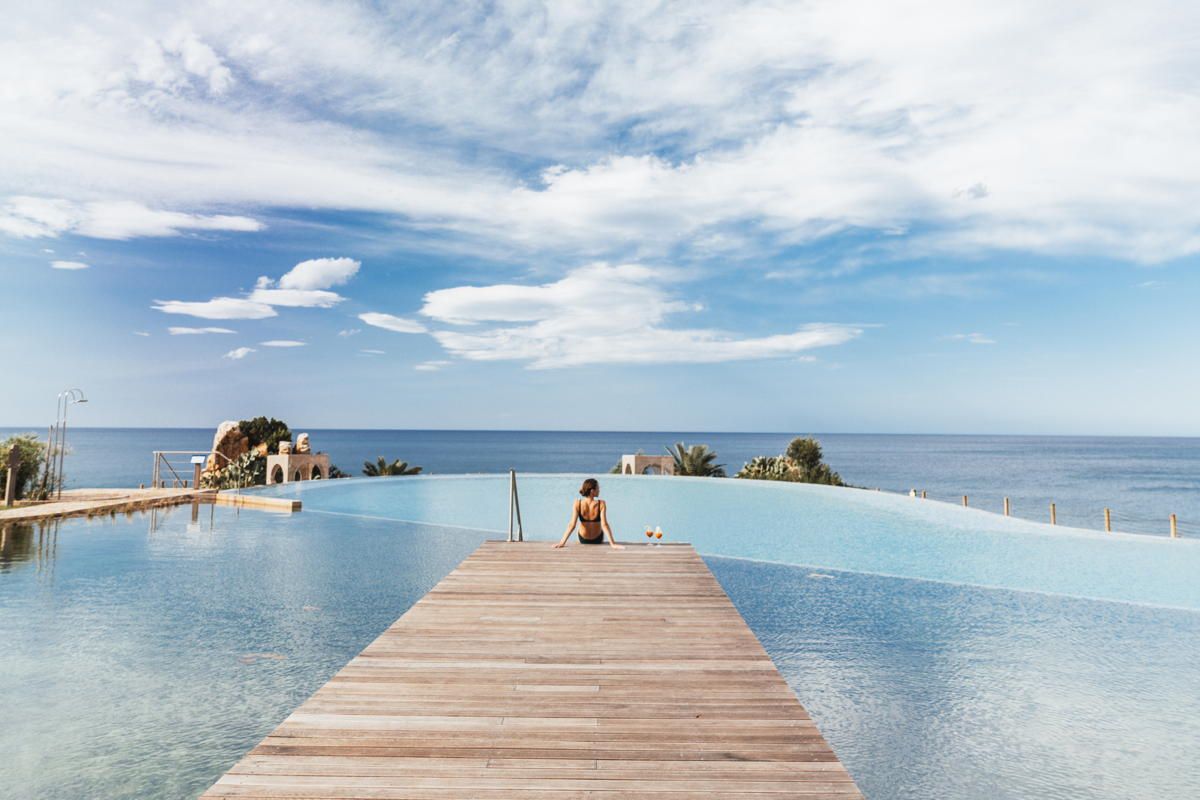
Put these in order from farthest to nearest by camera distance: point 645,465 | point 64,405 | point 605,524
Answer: point 645,465, point 64,405, point 605,524

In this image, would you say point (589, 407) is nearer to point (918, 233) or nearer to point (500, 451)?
point (918, 233)

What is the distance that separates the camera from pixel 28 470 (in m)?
14.6

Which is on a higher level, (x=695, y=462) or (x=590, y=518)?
(x=695, y=462)

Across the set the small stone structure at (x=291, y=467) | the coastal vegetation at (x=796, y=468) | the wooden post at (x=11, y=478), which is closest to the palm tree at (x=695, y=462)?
the coastal vegetation at (x=796, y=468)

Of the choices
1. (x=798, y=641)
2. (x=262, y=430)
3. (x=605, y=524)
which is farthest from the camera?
(x=262, y=430)

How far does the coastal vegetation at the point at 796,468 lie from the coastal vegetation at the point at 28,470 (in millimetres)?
18174

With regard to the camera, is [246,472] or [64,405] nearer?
[64,405]

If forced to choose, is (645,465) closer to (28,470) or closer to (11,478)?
(28,470)

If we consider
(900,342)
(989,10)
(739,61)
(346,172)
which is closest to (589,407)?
(900,342)

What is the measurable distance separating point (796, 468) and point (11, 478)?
20.9 m

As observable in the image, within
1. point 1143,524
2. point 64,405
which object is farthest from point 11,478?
point 1143,524

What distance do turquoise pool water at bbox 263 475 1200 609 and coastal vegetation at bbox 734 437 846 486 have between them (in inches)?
147

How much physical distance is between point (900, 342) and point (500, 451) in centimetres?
5948

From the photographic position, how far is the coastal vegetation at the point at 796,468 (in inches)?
904
